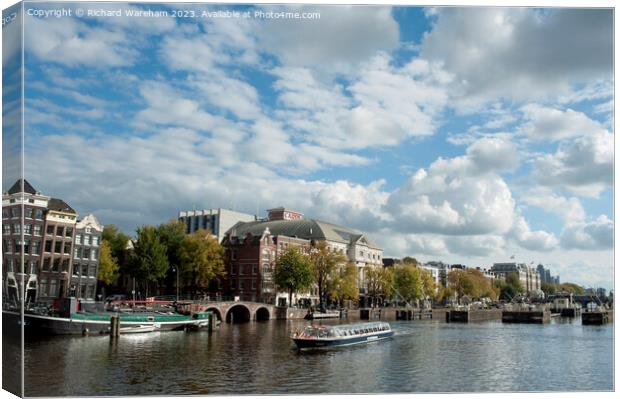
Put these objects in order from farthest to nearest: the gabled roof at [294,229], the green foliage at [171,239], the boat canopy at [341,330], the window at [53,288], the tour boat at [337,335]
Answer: the gabled roof at [294,229] < the green foliage at [171,239] < the window at [53,288] < the boat canopy at [341,330] < the tour boat at [337,335]

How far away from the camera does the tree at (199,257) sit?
302 ft

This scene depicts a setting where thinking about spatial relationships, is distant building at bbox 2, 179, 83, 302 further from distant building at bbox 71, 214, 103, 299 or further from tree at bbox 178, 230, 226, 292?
tree at bbox 178, 230, 226, 292

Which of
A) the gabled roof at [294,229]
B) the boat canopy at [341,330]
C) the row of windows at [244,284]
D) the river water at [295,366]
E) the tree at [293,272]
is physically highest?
the gabled roof at [294,229]

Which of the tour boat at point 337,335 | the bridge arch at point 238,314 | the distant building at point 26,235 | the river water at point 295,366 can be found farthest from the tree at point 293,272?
the distant building at point 26,235

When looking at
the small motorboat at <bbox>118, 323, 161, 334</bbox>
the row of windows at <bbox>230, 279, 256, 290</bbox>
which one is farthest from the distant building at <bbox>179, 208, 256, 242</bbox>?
the small motorboat at <bbox>118, 323, 161, 334</bbox>

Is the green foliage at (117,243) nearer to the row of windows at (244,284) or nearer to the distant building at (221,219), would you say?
the row of windows at (244,284)

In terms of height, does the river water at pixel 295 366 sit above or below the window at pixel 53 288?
below

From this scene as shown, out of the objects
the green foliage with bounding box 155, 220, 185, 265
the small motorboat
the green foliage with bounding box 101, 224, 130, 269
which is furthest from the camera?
the green foliage with bounding box 101, 224, 130, 269

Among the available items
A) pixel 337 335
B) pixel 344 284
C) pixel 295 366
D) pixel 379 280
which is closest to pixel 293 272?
pixel 344 284

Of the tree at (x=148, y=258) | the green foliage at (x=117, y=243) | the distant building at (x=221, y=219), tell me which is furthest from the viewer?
the distant building at (x=221, y=219)

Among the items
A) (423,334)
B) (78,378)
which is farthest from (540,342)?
(78,378)

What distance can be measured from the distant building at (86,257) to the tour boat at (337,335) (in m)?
30.0

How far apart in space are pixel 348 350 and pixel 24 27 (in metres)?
34.1

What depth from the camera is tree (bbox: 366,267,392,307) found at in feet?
393
